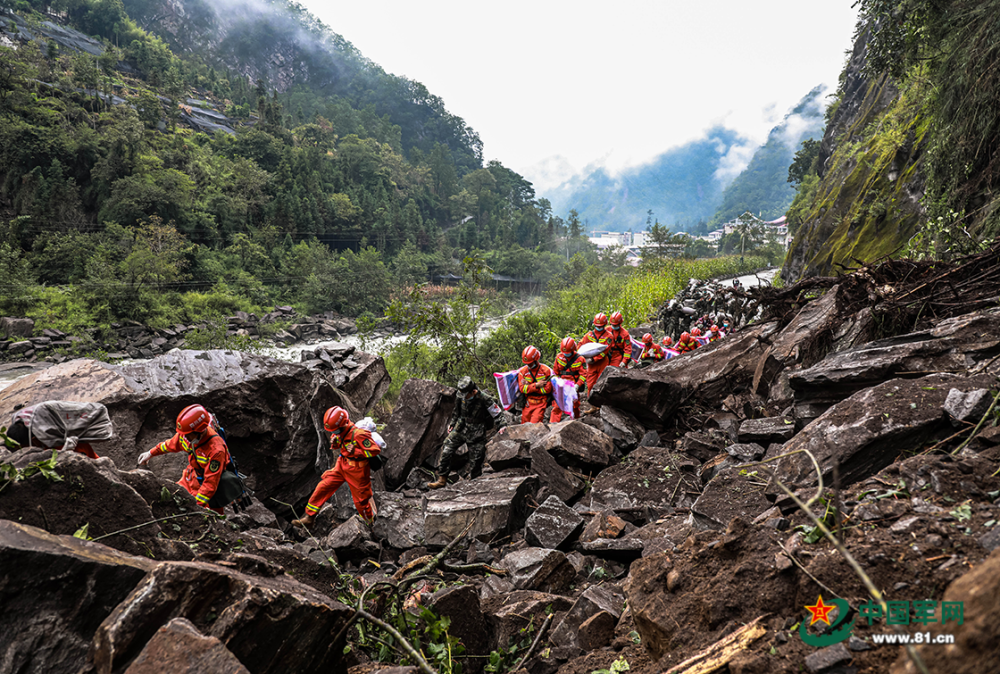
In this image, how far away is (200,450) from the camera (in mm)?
5082

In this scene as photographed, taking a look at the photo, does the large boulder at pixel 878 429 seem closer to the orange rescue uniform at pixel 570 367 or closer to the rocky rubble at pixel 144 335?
the orange rescue uniform at pixel 570 367

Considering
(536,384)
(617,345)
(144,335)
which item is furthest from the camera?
(144,335)

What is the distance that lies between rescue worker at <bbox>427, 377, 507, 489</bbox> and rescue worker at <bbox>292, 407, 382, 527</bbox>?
1.32 m

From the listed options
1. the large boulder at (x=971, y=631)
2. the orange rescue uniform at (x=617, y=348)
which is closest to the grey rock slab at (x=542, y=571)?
the large boulder at (x=971, y=631)

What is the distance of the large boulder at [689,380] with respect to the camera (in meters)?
5.84

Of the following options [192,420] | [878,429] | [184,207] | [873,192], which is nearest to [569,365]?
[878,429]

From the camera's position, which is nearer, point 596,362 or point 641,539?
point 641,539

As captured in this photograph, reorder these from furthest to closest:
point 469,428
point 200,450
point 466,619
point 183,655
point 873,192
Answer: point 873,192 → point 469,428 → point 200,450 → point 466,619 → point 183,655

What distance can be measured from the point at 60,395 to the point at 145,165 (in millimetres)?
40949

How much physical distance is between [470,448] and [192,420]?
3.51 m

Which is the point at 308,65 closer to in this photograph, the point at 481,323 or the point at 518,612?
the point at 481,323

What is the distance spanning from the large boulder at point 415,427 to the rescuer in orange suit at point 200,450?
268 cm

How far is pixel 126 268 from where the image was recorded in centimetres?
2792

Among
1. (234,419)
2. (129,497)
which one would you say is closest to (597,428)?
(129,497)
